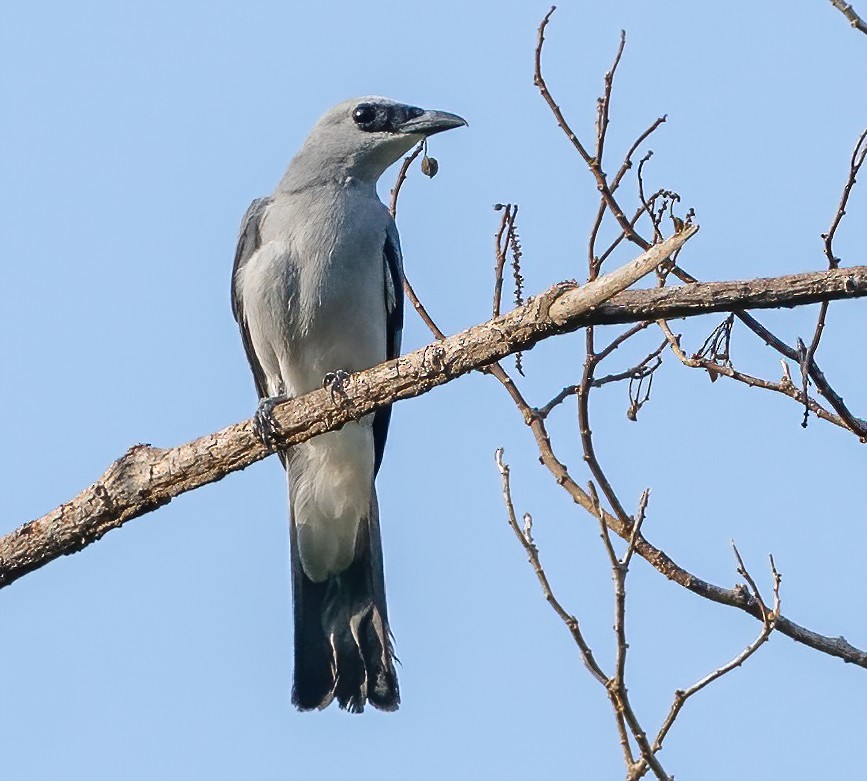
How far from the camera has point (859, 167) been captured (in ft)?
16.2

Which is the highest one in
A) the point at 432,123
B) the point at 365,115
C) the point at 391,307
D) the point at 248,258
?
the point at 365,115

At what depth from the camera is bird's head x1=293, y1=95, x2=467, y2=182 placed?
7.04 m

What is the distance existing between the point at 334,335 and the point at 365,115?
59.7 inches

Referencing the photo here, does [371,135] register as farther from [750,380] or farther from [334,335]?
[750,380]

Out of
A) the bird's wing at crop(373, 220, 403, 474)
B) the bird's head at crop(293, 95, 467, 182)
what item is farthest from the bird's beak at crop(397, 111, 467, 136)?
the bird's wing at crop(373, 220, 403, 474)

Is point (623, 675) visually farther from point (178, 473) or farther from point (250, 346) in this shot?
point (250, 346)

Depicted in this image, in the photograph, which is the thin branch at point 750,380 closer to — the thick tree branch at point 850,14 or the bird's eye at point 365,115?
the thick tree branch at point 850,14

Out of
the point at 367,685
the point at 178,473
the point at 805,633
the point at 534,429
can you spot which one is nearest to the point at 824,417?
the point at 805,633

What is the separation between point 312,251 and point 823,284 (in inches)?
130

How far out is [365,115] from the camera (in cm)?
723

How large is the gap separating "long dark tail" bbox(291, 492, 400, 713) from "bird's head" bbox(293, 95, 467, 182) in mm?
1970

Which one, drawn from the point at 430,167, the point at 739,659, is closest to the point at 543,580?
the point at 739,659

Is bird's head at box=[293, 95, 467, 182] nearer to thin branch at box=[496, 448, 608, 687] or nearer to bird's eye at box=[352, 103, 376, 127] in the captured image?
bird's eye at box=[352, 103, 376, 127]

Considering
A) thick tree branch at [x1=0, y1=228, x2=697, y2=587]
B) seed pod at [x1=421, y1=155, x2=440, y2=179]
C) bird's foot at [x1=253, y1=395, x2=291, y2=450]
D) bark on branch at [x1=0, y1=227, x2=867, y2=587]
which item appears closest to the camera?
bark on branch at [x1=0, y1=227, x2=867, y2=587]
